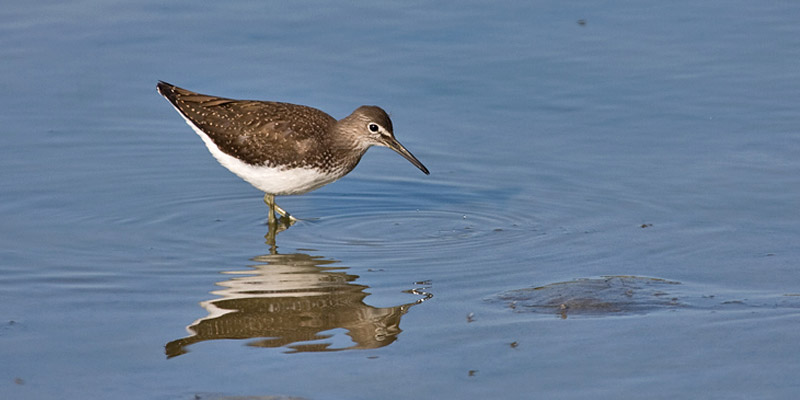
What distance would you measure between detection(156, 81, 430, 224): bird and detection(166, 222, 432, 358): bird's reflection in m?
1.13

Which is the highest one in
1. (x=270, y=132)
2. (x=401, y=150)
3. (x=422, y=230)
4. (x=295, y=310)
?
(x=270, y=132)

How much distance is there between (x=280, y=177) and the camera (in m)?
8.80

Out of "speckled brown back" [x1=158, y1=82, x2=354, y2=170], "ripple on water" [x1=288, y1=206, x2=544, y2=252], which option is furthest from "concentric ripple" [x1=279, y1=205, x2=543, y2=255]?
"speckled brown back" [x1=158, y1=82, x2=354, y2=170]

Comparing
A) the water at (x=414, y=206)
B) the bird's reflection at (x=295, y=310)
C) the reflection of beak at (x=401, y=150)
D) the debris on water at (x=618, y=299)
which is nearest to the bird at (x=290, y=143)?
the reflection of beak at (x=401, y=150)

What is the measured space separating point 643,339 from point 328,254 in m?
2.75

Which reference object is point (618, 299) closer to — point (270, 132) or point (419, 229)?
point (419, 229)

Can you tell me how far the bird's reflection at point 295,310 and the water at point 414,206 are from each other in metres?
0.02

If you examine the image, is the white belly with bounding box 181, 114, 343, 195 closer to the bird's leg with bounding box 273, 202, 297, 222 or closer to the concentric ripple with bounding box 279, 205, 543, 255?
the bird's leg with bounding box 273, 202, 297, 222

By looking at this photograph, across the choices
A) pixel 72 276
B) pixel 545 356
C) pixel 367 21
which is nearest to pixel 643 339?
pixel 545 356

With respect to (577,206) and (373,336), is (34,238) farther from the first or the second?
(577,206)

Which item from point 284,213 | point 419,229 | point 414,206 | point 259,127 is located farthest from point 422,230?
point 259,127

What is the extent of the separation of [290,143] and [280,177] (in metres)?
0.29

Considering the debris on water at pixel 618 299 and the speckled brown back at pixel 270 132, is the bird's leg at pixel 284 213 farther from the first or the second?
the debris on water at pixel 618 299

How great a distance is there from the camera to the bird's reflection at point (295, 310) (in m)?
6.15
